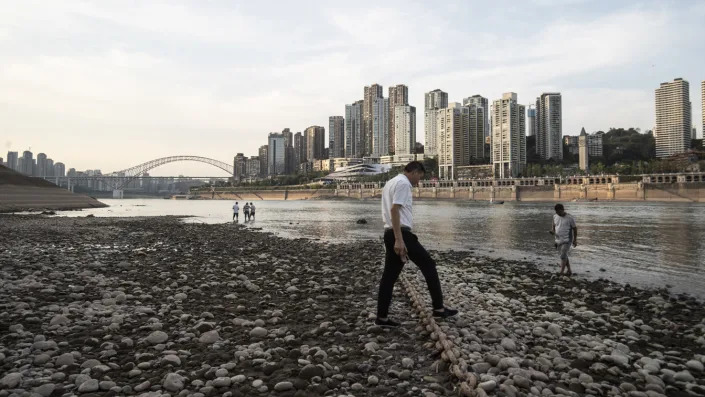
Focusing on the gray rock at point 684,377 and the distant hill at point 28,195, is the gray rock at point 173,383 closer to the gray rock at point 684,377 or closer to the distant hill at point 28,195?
the gray rock at point 684,377

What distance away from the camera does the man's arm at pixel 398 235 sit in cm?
597

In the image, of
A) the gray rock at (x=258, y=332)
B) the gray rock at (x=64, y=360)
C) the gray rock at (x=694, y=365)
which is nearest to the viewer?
the gray rock at (x=64, y=360)

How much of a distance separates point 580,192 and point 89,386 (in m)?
164

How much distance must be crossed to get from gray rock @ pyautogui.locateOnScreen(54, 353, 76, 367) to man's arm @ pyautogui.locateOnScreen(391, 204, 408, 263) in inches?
156

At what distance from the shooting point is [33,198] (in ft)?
221

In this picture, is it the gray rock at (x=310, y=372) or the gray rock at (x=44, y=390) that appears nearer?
the gray rock at (x=44, y=390)

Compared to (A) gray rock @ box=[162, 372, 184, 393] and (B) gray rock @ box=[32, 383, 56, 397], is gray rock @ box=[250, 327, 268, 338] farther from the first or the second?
(B) gray rock @ box=[32, 383, 56, 397]

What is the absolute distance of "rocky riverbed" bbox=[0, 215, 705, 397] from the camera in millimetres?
4180

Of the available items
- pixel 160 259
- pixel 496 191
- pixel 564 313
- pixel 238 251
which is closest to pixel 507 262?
pixel 564 313

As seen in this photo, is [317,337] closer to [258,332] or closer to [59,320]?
[258,332]

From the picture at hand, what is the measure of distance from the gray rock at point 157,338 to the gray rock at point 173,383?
134cm

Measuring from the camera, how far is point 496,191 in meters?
167

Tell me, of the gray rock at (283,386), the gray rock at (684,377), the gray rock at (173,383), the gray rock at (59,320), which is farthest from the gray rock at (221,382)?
the gray rock at (684,377)

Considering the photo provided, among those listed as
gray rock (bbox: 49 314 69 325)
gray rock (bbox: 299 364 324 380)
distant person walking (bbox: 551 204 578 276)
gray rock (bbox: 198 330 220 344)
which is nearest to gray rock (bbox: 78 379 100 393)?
gray rock (bbox: 198 330 220 344)
